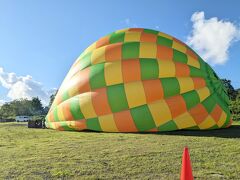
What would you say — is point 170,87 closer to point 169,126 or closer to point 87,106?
point 169,126

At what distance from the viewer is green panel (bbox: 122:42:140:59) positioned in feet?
48.6

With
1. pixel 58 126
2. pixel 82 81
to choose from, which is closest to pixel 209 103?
pixel 82 81

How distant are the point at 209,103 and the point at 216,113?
648mm

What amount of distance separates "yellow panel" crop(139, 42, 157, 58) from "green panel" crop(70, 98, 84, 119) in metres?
3.43

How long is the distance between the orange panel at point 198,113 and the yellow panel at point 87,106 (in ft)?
13.3

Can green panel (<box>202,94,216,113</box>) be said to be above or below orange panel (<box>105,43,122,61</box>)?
below

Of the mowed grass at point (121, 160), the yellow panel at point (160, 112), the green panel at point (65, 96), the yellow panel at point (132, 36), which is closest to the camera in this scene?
the mowed grass at point (121, 160)

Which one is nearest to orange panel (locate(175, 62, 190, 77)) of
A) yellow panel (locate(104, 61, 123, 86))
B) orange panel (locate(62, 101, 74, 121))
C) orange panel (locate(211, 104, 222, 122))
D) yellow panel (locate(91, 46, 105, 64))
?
orange panel (locate(211, 104, 222, 122))

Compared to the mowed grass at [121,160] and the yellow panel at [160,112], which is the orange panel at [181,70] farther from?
the mowed grass at [121,160]

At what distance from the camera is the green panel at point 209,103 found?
14547 millimetres

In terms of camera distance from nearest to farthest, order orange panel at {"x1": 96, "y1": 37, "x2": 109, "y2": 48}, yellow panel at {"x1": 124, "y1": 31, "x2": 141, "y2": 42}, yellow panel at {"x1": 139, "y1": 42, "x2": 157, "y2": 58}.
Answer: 1. yellow panel at {"x1": 139, "y1": 42, "x2": 157, "y2": 58}
2. yellow panel at {"x1": 124, "y1": 31, "x2": 141, "y2": 42}
3. orange panel at {"x1": 96, "y1": 37, "x2": 109, "y2": 48}

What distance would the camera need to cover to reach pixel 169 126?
1405cm

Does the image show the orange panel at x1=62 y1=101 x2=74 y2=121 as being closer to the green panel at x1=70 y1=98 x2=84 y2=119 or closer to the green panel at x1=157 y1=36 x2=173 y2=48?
the green panel at x1=70 y1=98 x2=84 y2=119

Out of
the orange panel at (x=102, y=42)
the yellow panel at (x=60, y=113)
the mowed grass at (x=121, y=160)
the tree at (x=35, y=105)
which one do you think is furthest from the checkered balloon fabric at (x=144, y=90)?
the tree at (x=35, y=105)
